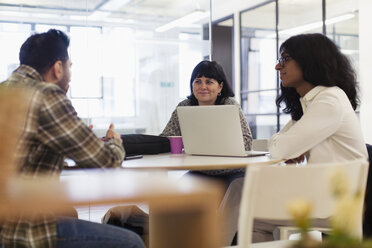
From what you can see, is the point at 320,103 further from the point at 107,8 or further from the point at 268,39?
the point at 268,39

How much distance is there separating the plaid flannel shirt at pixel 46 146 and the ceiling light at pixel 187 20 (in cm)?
417

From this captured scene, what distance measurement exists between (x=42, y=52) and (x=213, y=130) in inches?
36.3

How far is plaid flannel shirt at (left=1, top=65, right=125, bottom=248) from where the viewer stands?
135 cm

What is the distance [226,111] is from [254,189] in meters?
0.97

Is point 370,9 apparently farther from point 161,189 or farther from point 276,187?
point 161,189

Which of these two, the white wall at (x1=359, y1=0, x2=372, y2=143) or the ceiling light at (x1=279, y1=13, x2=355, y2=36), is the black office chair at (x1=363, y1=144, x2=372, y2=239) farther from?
the ceiling light at (x1=279, y1=13, x2=355, y2=36)

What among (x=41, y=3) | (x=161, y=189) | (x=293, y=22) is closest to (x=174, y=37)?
(x=41, y=3)

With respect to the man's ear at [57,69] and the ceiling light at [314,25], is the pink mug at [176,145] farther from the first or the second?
the ceiling light at [314,25]

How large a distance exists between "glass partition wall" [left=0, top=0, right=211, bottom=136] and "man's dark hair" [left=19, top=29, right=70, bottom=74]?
10.0 ft

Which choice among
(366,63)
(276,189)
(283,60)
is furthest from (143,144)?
(366,63)

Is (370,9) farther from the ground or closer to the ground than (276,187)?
farther from the ground

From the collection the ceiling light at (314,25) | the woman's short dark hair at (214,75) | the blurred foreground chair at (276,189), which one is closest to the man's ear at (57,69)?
the blurred foreground chair at (276,189)

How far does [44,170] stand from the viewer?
1.45m

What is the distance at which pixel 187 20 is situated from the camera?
576cm
